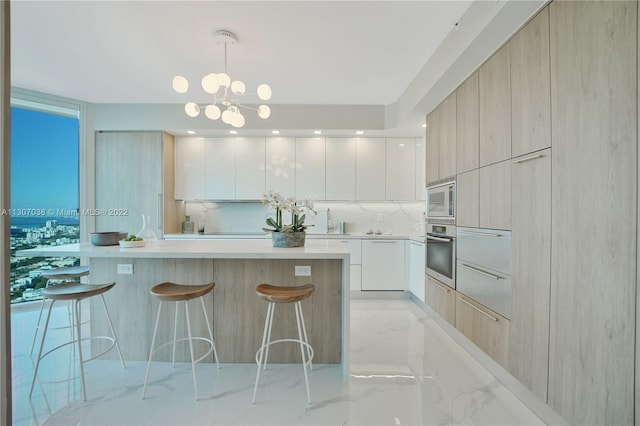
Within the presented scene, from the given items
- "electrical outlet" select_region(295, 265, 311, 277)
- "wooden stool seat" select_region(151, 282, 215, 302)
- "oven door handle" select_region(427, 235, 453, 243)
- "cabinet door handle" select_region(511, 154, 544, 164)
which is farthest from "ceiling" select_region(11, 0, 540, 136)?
"wooden stool seat" select_region(151, 282, 215, 302)

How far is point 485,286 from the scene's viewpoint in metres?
2.14

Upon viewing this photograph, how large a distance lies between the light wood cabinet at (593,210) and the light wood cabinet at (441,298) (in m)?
1.12

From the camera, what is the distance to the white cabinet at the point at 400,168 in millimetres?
4281

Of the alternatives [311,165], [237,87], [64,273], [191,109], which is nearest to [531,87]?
[237,87]

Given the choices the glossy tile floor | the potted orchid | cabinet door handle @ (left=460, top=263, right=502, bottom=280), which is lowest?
the glossy tile floor

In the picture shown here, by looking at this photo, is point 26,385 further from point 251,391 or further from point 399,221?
point 399,221

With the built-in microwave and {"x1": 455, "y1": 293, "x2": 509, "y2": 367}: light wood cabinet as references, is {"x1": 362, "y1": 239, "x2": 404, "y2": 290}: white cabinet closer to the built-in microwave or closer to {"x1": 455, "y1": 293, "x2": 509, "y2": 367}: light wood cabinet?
the built-in microwave

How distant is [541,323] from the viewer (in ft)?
5.27

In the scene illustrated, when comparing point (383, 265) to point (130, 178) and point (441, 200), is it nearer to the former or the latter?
point (441, 200)

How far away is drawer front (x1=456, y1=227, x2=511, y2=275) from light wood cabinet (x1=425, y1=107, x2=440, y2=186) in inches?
32.8

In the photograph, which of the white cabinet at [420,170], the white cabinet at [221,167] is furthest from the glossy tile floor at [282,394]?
the white cabinet at [221,167]

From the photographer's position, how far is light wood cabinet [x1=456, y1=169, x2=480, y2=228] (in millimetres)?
2277

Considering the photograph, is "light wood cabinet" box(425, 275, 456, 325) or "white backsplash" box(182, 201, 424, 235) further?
"white backsplash" box(182, 201, 424, 235)

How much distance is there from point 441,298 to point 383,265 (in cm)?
119
